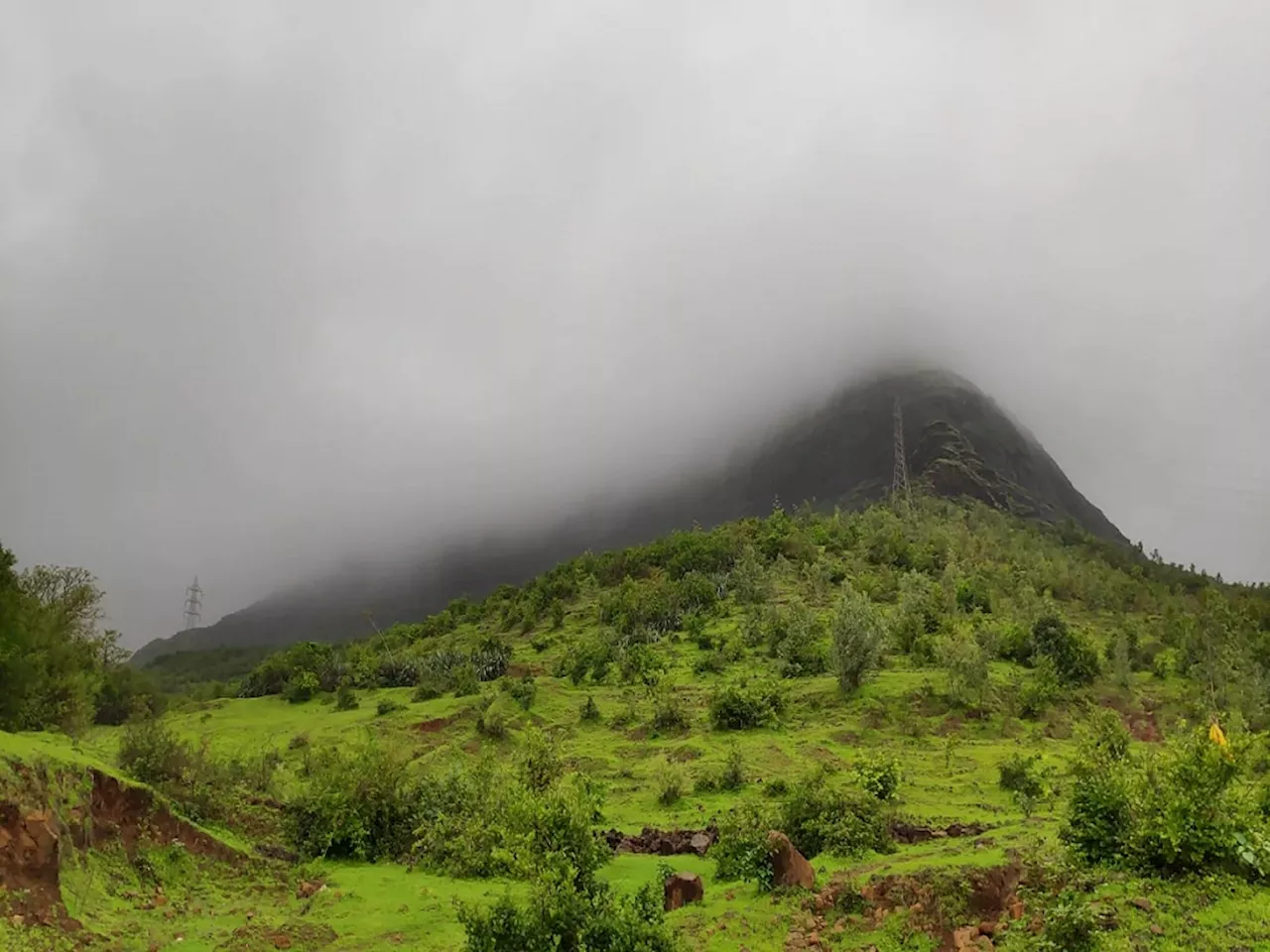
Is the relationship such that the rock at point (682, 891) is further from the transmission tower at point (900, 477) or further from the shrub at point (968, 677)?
the transmission tower at point (900, 477)

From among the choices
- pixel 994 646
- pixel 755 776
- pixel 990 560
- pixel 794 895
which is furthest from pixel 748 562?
pixel 794 895

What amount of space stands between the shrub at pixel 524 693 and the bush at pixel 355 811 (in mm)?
28446

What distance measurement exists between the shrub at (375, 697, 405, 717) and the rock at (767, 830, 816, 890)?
42.9 metres

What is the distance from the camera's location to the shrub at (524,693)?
183ft

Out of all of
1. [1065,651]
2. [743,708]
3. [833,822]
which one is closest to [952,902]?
[833,822]

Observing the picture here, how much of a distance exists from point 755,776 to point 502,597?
74.8m

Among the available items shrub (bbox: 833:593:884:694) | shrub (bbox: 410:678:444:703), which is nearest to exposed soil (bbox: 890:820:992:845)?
shrub (bbox: 833:593:884:694)

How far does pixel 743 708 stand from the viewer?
4538cm

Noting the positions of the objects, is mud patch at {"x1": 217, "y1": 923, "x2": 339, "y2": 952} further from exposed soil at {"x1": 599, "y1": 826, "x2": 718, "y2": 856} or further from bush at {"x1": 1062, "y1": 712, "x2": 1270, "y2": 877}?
bush at {"x1": 1062, "y1": 712, "x2": 1270, "y2": 877}

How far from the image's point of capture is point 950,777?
33969 millimetres

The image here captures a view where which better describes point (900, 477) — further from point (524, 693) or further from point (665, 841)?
point (665, 841)

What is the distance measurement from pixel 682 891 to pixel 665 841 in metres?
6.81

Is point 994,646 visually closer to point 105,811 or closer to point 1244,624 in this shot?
point 1244,624

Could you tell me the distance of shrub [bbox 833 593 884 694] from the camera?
161 feet
